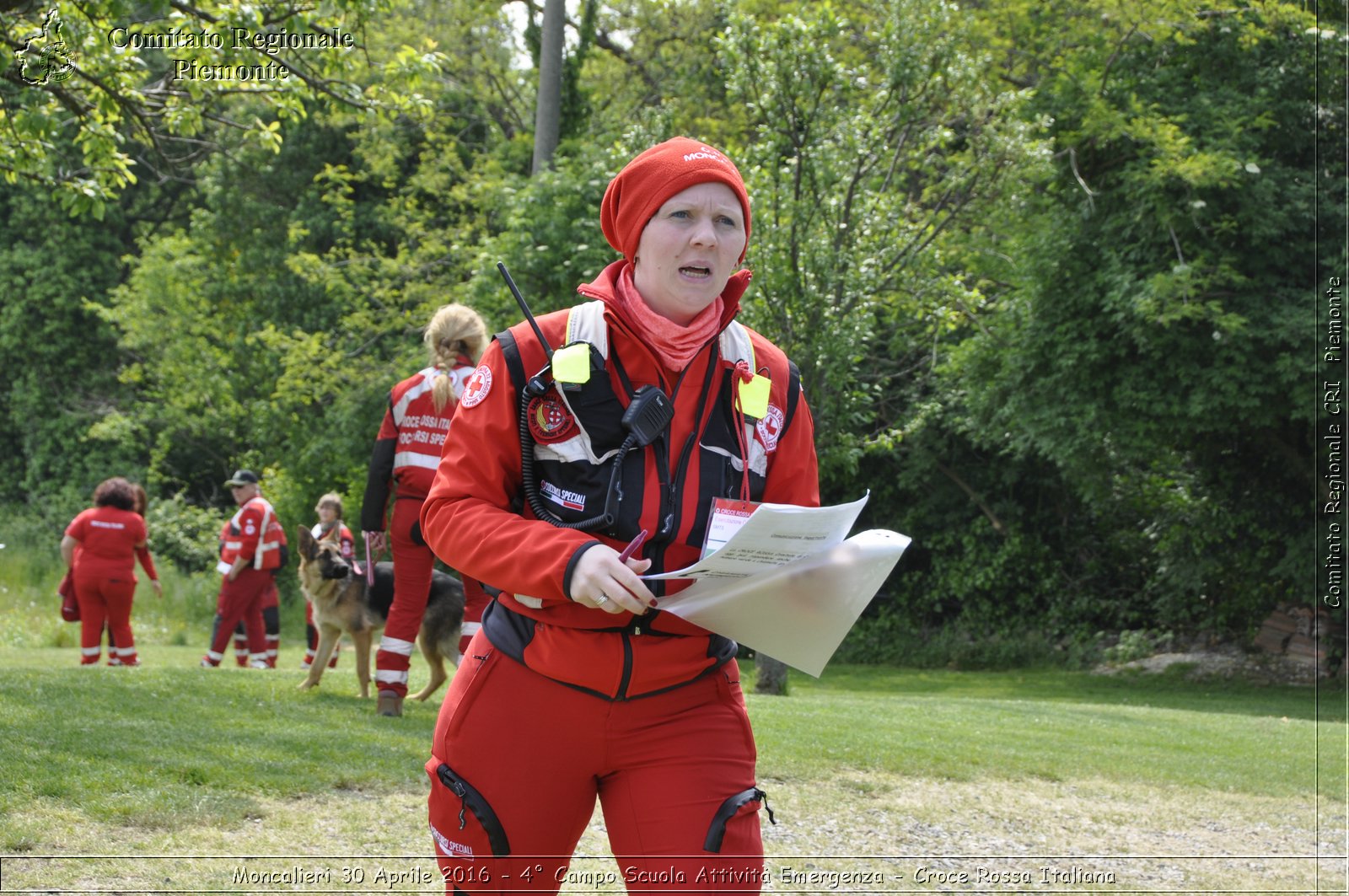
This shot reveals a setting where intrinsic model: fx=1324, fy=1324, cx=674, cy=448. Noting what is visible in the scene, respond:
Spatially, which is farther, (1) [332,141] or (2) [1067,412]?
(1) [332,141]

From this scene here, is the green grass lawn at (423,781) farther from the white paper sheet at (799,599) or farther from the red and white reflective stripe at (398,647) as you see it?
the white paper sheet at (799,599)

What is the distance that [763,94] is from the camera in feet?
47.2

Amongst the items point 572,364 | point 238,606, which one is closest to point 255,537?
point 238,606

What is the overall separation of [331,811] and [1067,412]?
1601 centimetres

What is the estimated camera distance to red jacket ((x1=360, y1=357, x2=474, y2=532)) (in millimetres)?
7910

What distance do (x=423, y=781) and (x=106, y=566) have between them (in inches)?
283

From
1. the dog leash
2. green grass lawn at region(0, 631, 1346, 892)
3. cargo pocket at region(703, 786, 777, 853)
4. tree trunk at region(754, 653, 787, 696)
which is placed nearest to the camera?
cargo pocket at region(703, 786, 777, 853)

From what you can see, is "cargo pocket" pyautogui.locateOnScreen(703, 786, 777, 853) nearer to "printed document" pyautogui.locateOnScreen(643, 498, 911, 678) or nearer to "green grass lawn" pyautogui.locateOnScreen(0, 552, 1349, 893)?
"printed document" pyautogui.locateOnScreen(643, 498, 911, 678)

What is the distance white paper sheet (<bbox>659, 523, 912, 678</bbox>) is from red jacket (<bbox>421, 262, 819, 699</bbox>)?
0.30 ft

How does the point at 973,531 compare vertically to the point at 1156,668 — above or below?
above

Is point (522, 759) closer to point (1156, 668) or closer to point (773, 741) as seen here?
point (773, 741)

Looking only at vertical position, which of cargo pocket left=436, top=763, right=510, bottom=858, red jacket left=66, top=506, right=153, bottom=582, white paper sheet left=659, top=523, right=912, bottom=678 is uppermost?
white paper sheet left=659, top=523, right=912, bottom=678

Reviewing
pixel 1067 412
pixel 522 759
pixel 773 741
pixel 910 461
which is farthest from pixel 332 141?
pixel 522 759

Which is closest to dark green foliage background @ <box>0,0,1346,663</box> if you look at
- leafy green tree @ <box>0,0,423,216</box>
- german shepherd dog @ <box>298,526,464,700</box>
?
leafy green tree @ <box>0,0,423,216</box>
